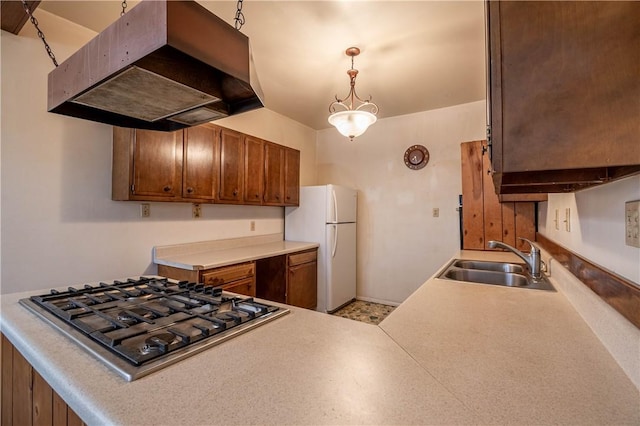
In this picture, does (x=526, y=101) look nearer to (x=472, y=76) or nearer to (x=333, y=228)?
(x=472, y=76)

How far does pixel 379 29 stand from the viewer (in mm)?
2078

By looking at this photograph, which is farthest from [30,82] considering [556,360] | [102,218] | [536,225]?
[536,225]

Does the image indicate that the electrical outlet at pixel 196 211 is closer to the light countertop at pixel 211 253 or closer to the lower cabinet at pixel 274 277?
the light countertop at pixel 211 253

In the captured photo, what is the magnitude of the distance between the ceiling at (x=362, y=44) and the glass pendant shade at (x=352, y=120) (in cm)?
53

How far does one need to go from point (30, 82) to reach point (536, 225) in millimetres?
3922

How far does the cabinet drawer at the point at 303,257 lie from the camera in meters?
3.13

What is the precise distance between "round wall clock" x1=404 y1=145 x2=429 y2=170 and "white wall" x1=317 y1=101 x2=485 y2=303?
60mm

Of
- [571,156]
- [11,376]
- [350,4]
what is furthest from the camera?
[350,4]

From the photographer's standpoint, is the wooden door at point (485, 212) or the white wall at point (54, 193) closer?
the white wall at point (54, 193)

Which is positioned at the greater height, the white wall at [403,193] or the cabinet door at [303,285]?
the white wall at [403,193]

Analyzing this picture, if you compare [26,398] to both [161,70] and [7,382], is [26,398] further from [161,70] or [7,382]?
[161,70]

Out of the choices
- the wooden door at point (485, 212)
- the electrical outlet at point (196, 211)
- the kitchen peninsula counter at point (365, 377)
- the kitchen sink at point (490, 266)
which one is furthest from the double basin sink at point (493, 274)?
the electrical outlet at point (196, 211)

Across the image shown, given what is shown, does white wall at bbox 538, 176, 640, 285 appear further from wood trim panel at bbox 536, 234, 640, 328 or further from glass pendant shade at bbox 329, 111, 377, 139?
glass pendant shade at bbox 329, 111, 377, 139

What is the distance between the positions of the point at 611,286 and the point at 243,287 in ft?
7.44
